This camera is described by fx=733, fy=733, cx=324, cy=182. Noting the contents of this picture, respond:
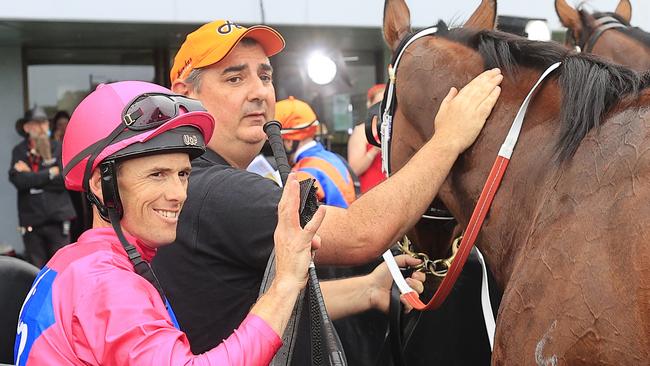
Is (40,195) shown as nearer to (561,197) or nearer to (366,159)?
(366,159)

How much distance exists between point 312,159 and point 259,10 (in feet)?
10.6

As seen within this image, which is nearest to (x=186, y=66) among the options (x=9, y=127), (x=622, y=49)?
(x=622, y=49)

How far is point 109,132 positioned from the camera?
1562 mm

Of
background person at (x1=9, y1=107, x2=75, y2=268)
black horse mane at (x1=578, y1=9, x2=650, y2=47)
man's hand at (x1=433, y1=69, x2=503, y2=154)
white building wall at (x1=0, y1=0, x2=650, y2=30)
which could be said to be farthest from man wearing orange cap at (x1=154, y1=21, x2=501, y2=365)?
background person at (x1=9, y1=107, x2=75, y2=268)

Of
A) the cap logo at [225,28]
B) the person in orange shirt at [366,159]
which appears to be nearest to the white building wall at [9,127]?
the person in orange shirt at [366,159]

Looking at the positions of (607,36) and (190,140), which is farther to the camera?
(607,36)

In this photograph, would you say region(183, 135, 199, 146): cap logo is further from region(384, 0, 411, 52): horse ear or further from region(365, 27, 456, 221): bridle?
region(384, 0, 411, 52): horse ear

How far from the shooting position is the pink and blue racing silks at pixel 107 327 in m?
1.35

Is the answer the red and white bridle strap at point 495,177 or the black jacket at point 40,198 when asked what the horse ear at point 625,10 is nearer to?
the red and white bridle strap at point 495,177

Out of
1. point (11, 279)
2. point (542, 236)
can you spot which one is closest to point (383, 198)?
point (542, 236)

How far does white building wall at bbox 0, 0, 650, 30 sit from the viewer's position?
7.75 metres

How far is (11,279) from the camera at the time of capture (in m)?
2.22

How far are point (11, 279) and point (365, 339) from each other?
1.46 meters

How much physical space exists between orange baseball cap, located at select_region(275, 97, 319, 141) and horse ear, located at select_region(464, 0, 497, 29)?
3538mm
